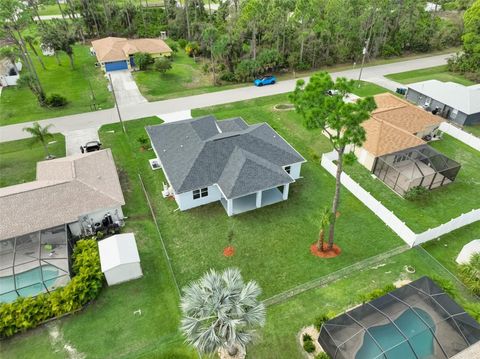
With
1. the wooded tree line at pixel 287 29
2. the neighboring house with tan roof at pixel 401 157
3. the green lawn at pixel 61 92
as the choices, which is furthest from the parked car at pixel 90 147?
the neighboring house with tan roof at pixel 401 157

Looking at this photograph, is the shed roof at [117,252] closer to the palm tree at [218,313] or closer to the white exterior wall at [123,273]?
the white exterior wall at [123,273]

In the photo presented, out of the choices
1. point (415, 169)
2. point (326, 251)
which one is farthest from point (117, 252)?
point (415, 169)

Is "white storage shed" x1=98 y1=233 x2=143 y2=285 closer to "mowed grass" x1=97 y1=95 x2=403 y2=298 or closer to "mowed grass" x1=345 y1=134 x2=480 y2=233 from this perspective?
"mowed grass" x1=97 y1=95 x2=403 y2=298

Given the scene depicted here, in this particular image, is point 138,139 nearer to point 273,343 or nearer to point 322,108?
point 322,108

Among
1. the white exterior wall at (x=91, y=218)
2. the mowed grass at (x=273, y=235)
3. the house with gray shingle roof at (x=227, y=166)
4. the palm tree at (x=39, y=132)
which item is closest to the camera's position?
the mowed grass at (x=273, y=235)

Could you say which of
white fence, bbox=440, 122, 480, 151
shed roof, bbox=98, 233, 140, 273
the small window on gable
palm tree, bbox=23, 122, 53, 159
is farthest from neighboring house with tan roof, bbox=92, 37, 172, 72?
white fence, bbox=440, 122, 480, 151

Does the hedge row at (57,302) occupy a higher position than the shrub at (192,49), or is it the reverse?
the shrub at (192,49)
